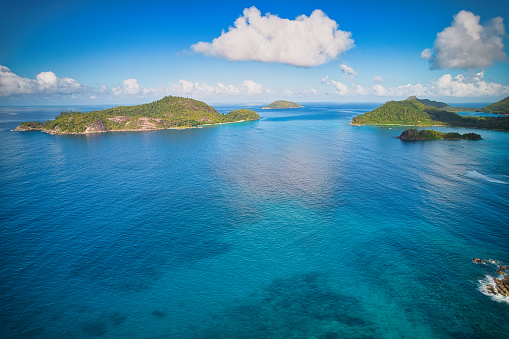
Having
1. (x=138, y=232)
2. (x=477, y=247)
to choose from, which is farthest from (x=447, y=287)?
(x=138, y=232)

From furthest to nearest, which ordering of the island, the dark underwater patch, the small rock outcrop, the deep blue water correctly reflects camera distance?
1. the island
2. the small rock outcrop
3. the deep blue water
4. the dark underwater patch

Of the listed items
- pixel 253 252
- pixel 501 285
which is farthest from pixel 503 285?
pixel 253 252

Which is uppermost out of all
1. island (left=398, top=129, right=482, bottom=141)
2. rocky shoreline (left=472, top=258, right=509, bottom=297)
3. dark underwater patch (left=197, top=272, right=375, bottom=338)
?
island (left=398, top=129, right=482, bottom=141)

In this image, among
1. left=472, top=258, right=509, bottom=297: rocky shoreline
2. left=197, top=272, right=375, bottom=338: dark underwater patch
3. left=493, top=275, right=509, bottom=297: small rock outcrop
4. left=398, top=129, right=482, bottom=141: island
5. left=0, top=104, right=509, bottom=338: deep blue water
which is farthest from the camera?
left=398, top=129, right=482, bottom=141: island

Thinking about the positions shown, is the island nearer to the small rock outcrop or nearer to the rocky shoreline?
the rocky shoreline

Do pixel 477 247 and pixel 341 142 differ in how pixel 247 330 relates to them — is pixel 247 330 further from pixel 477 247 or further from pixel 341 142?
pixel 341 142

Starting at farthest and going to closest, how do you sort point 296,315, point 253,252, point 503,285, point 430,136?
point 430,136 < point 253,252 < point 503,285 < point 296,315

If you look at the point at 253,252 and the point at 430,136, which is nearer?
the point at 253,252

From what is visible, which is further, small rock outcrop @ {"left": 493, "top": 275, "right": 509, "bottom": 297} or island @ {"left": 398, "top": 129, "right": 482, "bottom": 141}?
island @ {"left": 398, "top": 129, "right": 482, "bottom": 141}

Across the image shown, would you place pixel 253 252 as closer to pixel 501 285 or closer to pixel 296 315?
pixel 296 315

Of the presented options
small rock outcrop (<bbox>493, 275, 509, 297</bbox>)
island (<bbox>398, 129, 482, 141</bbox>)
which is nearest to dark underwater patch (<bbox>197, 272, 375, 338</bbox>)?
small rock outcrop (<bbox>493, 275, 509, 297</bbox>)

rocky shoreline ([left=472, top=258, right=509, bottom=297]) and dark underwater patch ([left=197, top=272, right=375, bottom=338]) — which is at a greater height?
rocky shoreline ([left=472, top=258, right=509, bottom=297])
